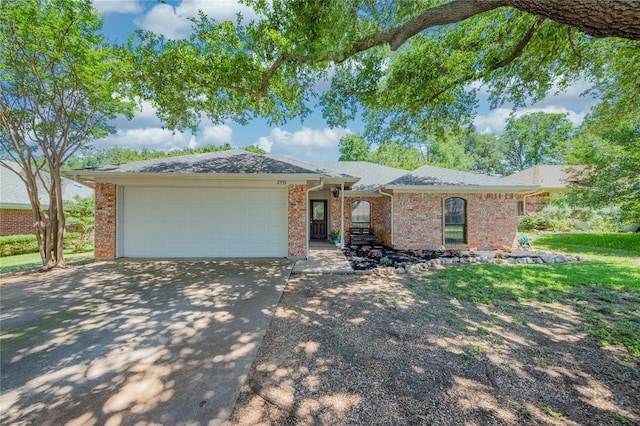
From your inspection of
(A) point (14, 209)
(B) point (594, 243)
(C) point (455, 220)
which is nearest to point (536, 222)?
(B) point (594, 243)

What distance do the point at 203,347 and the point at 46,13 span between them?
834 cm

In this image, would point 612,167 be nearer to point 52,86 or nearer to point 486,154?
point 52,86

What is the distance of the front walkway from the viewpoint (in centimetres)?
679

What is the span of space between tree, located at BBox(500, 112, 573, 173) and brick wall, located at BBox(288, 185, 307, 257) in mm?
35294

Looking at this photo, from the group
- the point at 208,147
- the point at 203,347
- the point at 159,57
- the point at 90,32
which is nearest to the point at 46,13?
the point at 90,32

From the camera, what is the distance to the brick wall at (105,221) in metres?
8.13

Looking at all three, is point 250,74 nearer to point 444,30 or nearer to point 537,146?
point 444,30

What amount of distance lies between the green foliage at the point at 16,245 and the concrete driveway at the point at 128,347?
7356mm

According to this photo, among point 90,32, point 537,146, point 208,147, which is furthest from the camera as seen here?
point 537,146

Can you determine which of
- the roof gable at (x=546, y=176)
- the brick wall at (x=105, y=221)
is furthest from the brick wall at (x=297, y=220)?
the roof gable at (x=546, y=176)

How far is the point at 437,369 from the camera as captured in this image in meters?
2.64

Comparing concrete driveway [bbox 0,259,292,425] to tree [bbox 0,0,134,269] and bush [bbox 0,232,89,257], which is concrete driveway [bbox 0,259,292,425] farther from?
bush [bbox 0,232,89,257]

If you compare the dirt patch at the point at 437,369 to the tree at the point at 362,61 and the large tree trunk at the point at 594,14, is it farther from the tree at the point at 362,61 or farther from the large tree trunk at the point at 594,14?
the tree at the point at 362,61

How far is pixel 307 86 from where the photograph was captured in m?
8.16
